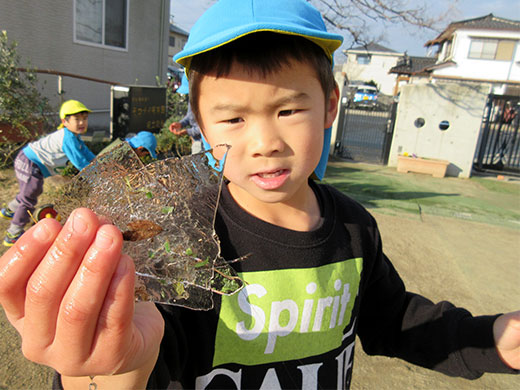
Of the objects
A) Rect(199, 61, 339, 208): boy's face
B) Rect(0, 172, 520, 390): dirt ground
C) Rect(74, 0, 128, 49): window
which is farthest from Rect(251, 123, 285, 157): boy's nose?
Rect(74, 0, 128, 49): window

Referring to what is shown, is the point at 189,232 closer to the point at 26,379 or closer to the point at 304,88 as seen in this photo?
the point at 304,88

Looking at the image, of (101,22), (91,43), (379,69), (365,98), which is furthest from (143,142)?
(379,69)

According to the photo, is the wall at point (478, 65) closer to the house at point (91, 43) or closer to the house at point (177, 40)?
the house at point (177, 40)

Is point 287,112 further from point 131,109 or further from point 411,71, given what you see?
point 411,71

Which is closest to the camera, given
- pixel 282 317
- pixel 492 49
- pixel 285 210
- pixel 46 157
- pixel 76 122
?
pixel 282 317

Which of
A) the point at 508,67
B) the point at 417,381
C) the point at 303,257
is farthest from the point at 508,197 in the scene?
the point at 508,67

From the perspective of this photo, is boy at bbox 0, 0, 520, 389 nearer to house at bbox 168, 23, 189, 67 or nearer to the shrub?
the shrub
